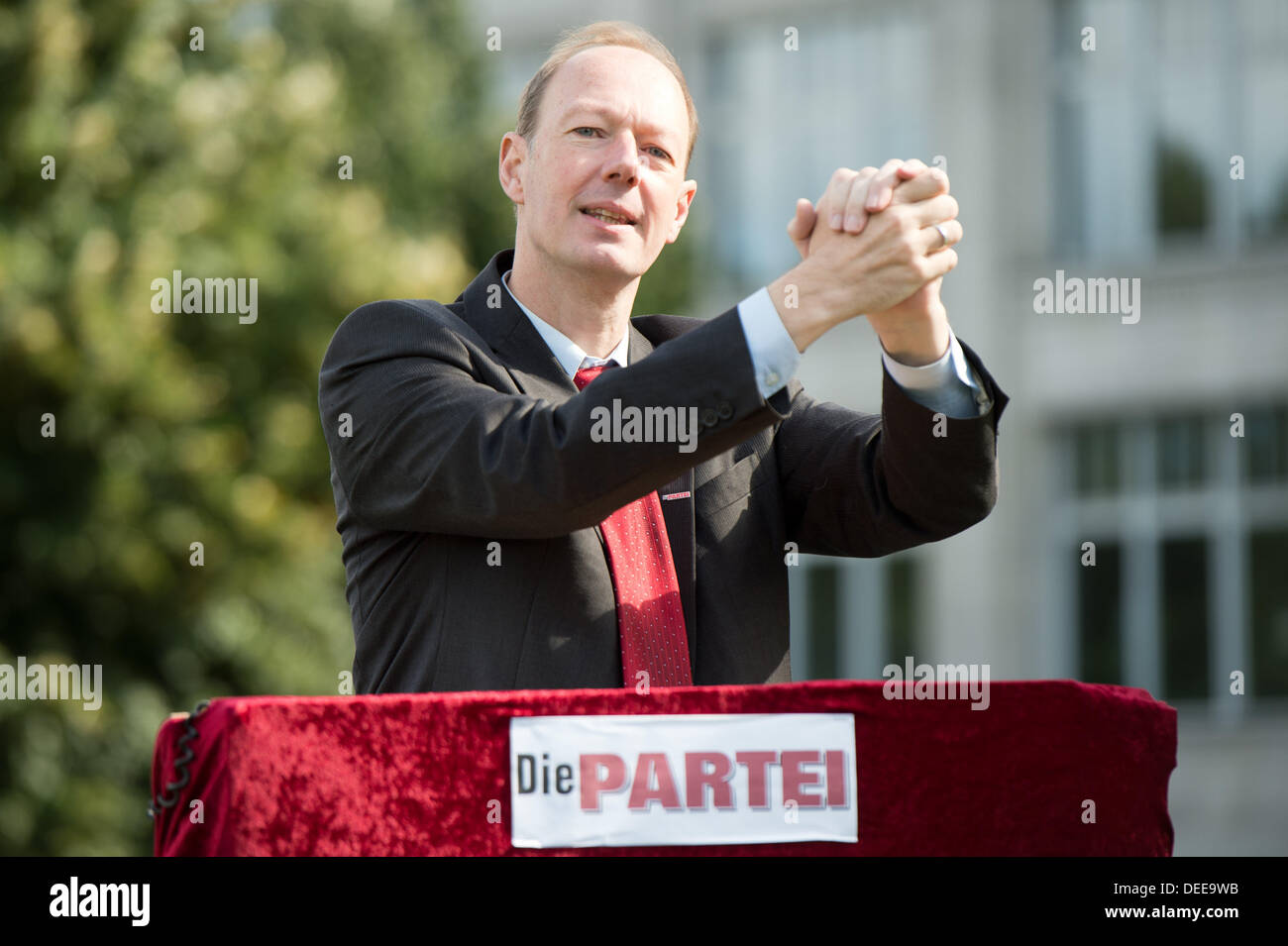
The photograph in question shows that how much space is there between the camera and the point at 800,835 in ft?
6.87

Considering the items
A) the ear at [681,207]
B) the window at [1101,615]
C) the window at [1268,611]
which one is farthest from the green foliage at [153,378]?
the window at [1268,611]

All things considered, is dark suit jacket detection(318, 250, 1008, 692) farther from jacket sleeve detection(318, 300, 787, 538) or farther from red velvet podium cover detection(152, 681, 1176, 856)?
red velvet podium cover detection(152, 681, 1176, 856)

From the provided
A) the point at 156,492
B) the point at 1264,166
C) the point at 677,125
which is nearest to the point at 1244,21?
the point at 1264,166

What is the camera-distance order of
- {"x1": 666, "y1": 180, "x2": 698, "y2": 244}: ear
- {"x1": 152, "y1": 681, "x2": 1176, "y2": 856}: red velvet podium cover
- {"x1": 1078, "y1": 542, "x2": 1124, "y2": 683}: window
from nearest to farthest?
{"x1": 152, "y1": 681, "x2": 1176, "y2": 856}: red velvet podium cover < {"x1": 666, "y1": 180, "x2": 698, "y2": 244}: ear < {"x1": 1078, "y1": 542, "x2": 1124, "y2": 683}: window

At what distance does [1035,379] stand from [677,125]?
545 inches

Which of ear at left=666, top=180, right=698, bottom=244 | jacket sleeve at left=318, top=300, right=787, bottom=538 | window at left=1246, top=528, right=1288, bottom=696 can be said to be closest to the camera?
jacket sleeve at left=318, top=300, right=787, bottom=538

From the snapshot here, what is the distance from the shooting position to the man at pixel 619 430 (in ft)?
7.85

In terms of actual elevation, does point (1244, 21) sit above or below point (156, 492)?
above

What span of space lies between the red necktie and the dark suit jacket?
0.08ft

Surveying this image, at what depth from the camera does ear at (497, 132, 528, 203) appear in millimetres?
3092

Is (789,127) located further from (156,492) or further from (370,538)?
(370,538)

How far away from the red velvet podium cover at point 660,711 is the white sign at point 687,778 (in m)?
0.01

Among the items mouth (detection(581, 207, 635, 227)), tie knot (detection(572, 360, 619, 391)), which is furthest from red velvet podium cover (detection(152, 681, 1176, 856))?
mouth (detection(581, 207, 635, 227))
